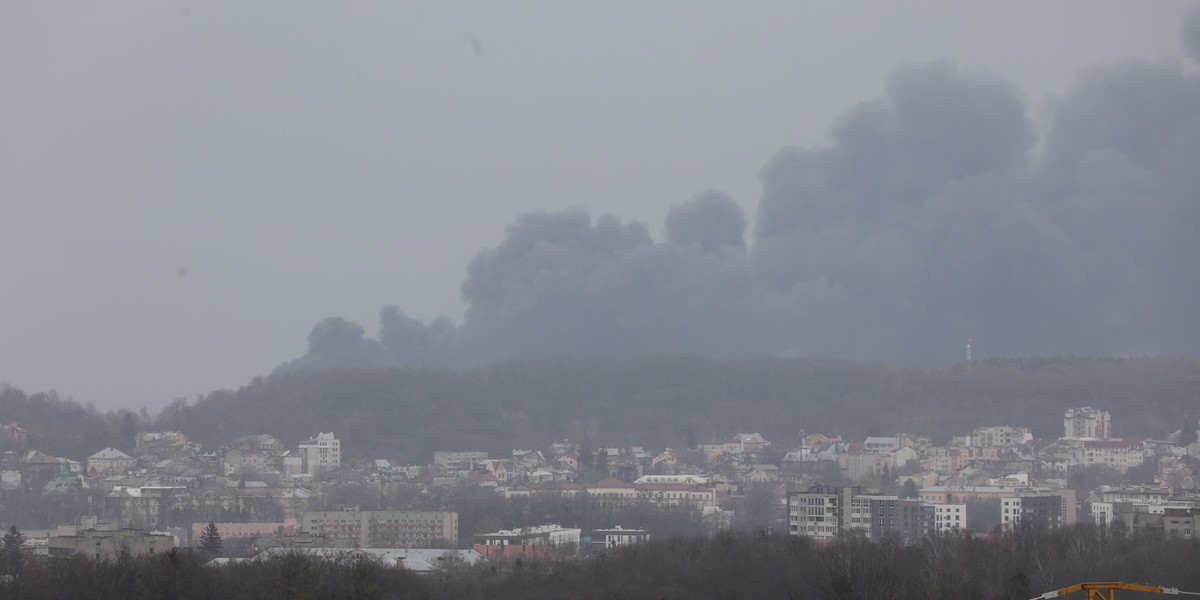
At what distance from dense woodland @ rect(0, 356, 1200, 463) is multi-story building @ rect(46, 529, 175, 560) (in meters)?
40.0

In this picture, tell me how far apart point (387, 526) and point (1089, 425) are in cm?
3804

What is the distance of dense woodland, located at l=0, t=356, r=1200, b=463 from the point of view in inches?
3642

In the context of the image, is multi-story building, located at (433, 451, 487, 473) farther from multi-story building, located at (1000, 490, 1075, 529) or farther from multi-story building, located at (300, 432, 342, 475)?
multi-story building, located at (1000, 490, 1075, 529)

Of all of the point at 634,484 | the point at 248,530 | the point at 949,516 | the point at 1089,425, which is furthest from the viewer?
the point at 1089,425

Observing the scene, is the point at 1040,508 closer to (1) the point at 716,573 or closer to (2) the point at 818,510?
(2) the point at 818,510

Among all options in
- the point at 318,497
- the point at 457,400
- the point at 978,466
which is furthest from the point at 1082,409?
the point at 318,497

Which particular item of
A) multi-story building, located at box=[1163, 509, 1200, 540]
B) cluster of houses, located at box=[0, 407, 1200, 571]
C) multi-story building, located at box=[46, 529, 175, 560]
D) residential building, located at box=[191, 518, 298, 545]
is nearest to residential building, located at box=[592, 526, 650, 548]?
cluster of houses, located at box=[0, 407, 1200, 571]

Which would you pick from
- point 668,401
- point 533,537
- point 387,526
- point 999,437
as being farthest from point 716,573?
point 668,401

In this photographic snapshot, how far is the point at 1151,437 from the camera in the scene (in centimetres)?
8738

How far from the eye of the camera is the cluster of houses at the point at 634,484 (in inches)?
2234

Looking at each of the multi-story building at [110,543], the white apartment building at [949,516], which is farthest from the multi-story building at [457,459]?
the multi-story building at [110,543]

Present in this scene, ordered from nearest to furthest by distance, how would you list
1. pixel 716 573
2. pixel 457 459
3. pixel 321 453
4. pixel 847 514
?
pixel 716 573 → pixel 847 514 → pixel 321 453 → pixel 457 459

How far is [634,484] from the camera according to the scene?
7675 cm

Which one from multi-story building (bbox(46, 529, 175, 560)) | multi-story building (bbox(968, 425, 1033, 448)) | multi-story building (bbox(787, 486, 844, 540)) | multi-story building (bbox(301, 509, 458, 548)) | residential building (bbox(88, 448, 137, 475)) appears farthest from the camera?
multi-story building (bbox(968, 425, 1033, 448))
